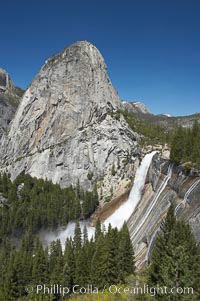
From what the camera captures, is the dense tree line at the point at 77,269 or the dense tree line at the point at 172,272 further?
the dense tree line at the point at 77,269

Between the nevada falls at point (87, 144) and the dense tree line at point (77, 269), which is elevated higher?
the nevada falls at point (87, 144)

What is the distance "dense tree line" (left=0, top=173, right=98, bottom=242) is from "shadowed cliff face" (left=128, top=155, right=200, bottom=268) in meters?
30.5

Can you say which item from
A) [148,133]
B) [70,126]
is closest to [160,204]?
[148,133]

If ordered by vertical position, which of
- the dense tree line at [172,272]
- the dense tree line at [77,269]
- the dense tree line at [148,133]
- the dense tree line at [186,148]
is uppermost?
the dense tree line at [148,133]

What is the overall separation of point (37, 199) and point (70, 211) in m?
14.0

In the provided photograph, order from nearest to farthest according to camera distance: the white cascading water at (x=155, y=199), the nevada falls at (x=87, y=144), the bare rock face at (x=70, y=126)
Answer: the white cascading water at (x=155, y=199)
the nevada falls at (x=87, y=144)
the bare rock face at (x=70, y=126)

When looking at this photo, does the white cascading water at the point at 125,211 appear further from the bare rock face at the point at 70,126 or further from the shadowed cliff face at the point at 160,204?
the bare rock face at the point at 70,126

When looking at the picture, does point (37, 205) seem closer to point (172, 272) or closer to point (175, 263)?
point (172, 272)

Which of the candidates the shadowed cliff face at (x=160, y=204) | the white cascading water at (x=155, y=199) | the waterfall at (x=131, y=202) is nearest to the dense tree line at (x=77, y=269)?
the shadowed cliff face at (x=160, y=204)

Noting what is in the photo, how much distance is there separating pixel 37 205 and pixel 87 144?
123 feet

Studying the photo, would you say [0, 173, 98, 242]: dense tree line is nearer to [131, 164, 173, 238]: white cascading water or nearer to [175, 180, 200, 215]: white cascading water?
[131, 164, 173, 238]: white cascading water

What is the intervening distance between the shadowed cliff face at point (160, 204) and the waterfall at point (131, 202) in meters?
5.73

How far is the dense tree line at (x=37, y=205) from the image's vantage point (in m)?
97.8

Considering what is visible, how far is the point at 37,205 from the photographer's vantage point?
10412cm
